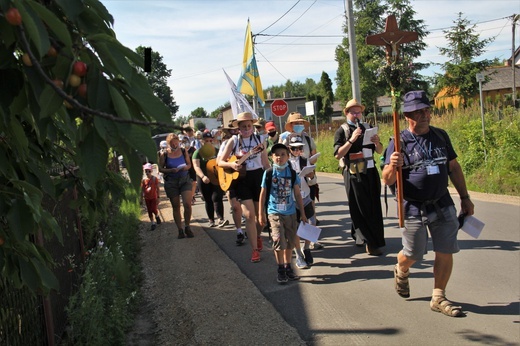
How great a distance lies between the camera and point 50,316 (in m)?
3.48

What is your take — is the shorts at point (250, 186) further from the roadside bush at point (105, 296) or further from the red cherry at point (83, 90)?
the red cherry at point (83, 90)

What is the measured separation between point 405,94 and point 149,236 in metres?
6.17

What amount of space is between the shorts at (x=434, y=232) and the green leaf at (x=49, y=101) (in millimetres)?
3768

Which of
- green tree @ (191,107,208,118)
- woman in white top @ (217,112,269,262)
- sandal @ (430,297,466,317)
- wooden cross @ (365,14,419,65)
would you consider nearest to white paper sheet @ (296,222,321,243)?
woman in white top @ (217,112,269,262)

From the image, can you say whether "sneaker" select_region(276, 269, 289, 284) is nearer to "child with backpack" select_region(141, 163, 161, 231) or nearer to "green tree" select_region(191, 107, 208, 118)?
"child with backpack" select_region(141, 163, 161, 231)

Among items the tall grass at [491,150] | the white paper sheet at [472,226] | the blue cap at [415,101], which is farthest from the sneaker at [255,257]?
the tall grass at [491,150]

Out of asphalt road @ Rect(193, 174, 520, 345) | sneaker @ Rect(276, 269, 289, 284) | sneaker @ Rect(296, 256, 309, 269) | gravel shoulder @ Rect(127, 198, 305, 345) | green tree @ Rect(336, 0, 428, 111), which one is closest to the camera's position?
asphalt road @ Rect(193, 174, 520, 345)

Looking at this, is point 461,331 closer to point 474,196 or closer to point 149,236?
point 149,236

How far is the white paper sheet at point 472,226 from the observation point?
4.44m

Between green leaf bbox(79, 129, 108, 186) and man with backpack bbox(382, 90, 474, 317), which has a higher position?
green leaf bbox(79, 129, 108, 186)

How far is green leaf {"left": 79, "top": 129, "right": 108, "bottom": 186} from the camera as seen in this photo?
117 centimetres

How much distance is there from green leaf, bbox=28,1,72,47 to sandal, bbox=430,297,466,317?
4.04 m

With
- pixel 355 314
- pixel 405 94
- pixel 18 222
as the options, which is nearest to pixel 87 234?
pixel 355 314

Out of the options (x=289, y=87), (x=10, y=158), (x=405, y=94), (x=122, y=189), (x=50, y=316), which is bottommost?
(x=50, y=316)
